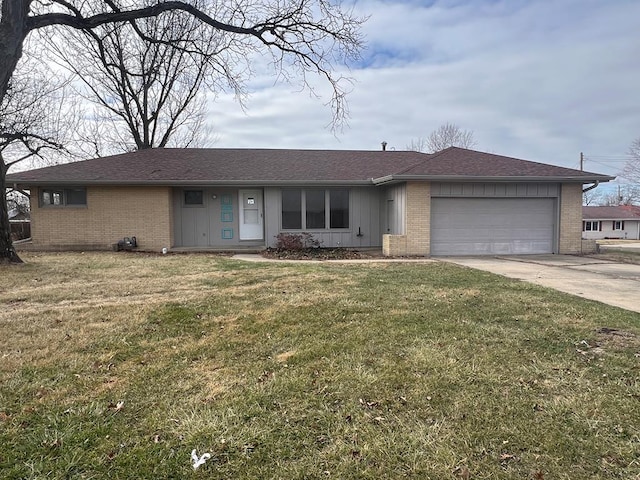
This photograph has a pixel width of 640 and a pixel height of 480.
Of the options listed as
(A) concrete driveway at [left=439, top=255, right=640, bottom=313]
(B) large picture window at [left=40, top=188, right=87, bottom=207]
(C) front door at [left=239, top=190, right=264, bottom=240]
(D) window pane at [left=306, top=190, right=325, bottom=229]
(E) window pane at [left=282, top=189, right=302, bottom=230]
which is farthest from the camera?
(C) front door at [left=239, top=190, right=264, bottom=240]

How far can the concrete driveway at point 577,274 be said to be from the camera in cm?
653

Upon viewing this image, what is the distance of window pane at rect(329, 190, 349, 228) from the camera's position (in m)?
14.6

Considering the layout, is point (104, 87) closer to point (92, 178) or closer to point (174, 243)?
point (92, 178)

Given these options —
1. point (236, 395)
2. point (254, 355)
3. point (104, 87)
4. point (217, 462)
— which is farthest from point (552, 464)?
Result: point (104, 87)

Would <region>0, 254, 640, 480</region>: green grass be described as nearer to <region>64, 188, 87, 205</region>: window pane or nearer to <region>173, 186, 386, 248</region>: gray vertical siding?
<region>173, 186, 386, 248</region>: gray vertical siding

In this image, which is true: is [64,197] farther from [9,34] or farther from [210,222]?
[9,34]

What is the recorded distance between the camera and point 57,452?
241 centimetres

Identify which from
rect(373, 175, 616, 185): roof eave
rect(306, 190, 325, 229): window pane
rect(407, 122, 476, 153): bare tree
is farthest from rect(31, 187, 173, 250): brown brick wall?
rect(407, 122, 476, 153): bare tree

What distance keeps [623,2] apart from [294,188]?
1012cm

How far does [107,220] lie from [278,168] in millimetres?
6116

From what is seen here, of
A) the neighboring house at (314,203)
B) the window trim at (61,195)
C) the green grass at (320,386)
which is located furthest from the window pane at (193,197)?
the green grass at (320,386)

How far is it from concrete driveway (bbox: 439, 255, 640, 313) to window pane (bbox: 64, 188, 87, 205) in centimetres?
1205

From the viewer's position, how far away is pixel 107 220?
1372 centimetres

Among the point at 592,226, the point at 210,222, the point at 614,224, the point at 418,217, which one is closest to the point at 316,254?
the point at 418,217
